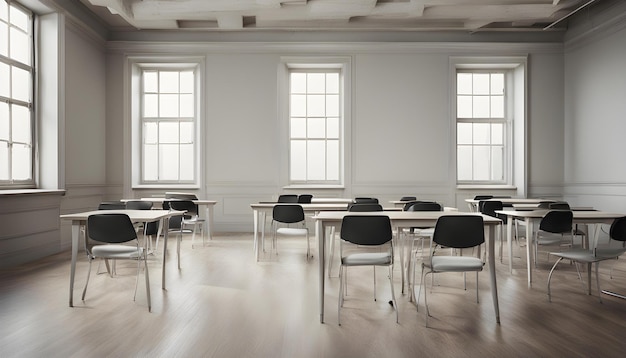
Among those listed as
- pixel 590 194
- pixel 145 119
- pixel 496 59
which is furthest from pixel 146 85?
pixel 590 194

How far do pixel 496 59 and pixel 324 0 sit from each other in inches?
164

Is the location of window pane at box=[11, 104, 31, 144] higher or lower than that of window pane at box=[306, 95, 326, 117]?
lower

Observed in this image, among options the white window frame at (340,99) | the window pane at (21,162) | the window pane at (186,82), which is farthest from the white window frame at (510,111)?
the window pane at (21,162)

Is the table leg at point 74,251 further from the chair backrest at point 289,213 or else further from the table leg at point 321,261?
the chair backrest at point 289,213

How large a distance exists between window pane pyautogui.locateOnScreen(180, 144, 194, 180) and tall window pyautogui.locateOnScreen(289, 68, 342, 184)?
2.19 metres

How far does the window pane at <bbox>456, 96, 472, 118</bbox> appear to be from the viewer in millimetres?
9953

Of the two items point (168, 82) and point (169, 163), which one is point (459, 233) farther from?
point (168, 82)

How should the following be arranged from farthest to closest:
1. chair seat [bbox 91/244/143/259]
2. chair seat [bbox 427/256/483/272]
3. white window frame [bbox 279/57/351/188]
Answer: white window frame [bbox 279/57/351/188] < chair seat [bbox 91/244/143/259] < chair seat [bbox 427/256/483/272]

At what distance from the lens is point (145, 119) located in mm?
9969

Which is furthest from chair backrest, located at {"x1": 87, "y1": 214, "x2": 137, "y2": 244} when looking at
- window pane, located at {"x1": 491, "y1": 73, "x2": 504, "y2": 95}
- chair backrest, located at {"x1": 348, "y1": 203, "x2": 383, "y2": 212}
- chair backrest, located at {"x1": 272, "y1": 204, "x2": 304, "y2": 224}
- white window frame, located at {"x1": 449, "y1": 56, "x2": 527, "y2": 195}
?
window pane, located at {"x1": 491, "y1": 73, "x2": 504, "y2": 95}

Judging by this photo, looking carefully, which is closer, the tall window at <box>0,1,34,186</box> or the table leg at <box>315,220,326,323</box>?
the table leg at <box>315,220,326,323</box>

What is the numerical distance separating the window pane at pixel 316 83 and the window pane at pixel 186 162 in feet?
9.52

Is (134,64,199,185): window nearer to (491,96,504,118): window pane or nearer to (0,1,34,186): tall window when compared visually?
(0,1,34,186): tall window

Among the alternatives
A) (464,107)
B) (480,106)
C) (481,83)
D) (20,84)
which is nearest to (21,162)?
(20,84)
